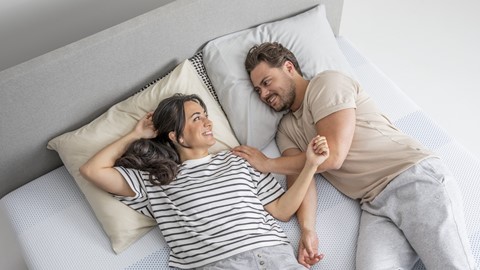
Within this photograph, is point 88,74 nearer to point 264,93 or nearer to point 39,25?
point 39,25

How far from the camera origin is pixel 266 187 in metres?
1.80

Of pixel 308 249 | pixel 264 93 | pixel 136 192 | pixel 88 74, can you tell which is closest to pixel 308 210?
pixel 308 249

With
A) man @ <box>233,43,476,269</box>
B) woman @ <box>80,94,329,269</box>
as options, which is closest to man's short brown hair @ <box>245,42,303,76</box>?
man @ <box>233,43,476,269</box>

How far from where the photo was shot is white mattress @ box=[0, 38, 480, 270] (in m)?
1.69

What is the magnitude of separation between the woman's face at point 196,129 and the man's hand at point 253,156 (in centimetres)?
13

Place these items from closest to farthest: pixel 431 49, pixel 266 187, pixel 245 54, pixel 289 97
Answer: pixel 266 187 → pixel 289 97 → pixel 245 54 → pixel 431 49

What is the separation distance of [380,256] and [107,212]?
35.9 inches

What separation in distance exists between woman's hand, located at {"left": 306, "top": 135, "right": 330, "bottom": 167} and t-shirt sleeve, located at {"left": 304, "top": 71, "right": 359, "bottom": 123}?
109 millimetres

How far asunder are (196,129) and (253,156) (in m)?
0.25

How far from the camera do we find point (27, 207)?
1843mm

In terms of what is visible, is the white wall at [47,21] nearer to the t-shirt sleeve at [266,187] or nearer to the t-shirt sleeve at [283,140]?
the t-shirt sleeve at [283,140]

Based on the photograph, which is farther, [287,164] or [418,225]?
[287,164]

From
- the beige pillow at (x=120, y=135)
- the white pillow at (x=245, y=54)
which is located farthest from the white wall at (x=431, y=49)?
the beige pillow at (x=120, y=135)

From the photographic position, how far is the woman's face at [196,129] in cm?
175
